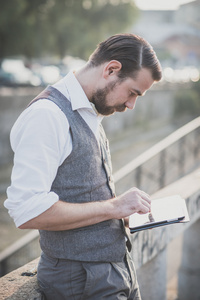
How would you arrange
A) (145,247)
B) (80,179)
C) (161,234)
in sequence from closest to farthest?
(80,179) → (145,247) → (161,234)

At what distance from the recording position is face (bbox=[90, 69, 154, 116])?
197 centimetres

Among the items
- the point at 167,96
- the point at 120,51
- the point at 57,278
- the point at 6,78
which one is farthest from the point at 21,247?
the point at 167,96

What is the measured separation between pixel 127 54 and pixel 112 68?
0.28ft

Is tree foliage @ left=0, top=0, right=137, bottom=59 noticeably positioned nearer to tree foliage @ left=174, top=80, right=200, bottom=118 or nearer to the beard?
tree foliage @ left=174, top=80, right=200, bottom=118

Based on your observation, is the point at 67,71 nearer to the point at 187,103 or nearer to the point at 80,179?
the point at 187,103

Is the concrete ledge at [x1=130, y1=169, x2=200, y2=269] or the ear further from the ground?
the ear

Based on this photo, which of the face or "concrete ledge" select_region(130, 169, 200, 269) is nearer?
the face

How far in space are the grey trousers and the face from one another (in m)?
0.67

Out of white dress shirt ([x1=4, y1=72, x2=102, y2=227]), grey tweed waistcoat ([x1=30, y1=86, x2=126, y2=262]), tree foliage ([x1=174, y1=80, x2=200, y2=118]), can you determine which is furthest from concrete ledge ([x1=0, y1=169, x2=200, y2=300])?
tree foliage ([x1=174, y1=80, x2=200, y2=118])

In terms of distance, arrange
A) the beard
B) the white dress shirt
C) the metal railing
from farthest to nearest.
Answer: the metal railing < the beard < the white dress shirt

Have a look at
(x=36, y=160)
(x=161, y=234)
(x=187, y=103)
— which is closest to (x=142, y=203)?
(x=36, y=160)

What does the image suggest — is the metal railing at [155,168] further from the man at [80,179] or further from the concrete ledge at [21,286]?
the man at [80,179]

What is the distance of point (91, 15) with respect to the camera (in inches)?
1526

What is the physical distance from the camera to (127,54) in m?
1.92
